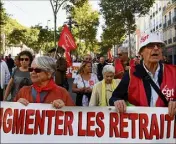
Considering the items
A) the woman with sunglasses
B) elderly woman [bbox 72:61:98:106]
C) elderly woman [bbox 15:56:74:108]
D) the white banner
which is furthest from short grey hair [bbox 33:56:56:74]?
elderly woman [bbox 72:61:98:106]

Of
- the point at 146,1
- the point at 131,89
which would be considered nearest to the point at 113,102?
the point at 131,89

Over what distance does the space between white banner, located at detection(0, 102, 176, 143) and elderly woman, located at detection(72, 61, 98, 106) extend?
4.14 m

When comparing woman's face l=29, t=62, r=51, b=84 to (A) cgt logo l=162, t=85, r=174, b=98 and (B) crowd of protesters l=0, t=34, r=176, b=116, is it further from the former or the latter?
(A) cgt logo l=162, t=85, r=174, b=98

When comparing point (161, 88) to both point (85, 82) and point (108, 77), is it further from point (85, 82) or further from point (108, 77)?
point (85, 82)

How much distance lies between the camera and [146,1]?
138ft

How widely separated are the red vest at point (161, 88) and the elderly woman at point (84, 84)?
4244 millimetres

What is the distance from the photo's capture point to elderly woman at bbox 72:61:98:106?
773 centimetres

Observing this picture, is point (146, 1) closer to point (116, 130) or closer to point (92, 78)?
point (92, 78)

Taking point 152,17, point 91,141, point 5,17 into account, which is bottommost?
point 91,141

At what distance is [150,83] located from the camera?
3.41 m

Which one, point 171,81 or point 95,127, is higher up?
point 171,81

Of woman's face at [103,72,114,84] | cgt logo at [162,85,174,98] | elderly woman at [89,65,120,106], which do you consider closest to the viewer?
cgt logo at [162,85,174,98]

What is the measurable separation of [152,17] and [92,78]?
3433 inches

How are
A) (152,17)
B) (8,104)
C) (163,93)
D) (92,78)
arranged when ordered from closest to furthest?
1. (163,93)
2. (8,104)
3. (92,78)
4. (152,17)
